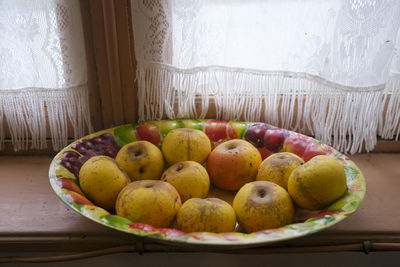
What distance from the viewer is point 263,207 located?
486mm

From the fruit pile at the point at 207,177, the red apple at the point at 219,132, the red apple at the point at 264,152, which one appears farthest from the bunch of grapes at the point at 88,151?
the red apple at the point at 264,152

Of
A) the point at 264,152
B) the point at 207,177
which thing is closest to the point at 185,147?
the point at 207,177

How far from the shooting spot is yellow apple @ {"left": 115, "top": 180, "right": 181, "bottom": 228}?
0.48 metres

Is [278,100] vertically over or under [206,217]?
over

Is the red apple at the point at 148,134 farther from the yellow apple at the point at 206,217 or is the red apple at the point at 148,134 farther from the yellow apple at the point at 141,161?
the yellow apple at the point at 206,217

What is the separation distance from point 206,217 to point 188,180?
0.33 feet

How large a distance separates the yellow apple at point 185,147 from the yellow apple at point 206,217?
0.49ft

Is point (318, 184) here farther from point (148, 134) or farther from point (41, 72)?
point (41, 72)

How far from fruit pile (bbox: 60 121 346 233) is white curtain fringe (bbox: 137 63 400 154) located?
0.06 meters

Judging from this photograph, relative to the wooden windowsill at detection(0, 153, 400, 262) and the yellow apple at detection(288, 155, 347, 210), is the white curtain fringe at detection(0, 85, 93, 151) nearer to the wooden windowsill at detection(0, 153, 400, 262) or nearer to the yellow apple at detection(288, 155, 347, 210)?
the wooden windowsill at detection(0, 153, 400, 262)

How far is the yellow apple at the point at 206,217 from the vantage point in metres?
0.47

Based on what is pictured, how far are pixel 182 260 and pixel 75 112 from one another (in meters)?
0.41

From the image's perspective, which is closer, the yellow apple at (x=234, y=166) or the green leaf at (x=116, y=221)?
the green leaf at (x=116, y=221)

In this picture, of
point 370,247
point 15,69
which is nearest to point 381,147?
point 370,247
